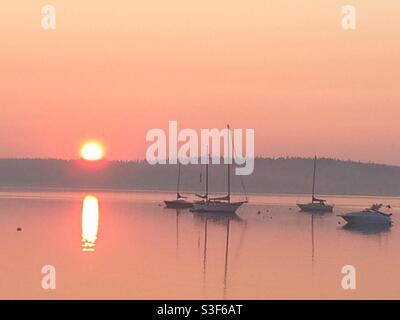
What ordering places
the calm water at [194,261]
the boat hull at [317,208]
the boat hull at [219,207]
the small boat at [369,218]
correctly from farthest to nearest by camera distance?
the boat hull at [317,208] < the boat hull at [219,207] < the small boat at [369,218] < the calm water at [194,261]

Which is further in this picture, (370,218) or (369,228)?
(370,218)

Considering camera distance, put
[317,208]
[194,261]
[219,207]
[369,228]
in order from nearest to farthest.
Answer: [194,261] → [369,228] → [219,207] → [317,208]

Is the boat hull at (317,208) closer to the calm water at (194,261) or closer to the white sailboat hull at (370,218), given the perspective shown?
the white sailboat hull at (370,218)

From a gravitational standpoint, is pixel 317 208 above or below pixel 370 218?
above

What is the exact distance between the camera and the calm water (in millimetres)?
39156

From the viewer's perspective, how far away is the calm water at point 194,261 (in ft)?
128

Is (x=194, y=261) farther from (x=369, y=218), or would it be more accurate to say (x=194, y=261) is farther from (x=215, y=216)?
(x=215, y=216)

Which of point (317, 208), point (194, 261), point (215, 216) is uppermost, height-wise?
point (317, 208)

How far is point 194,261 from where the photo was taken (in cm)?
5203

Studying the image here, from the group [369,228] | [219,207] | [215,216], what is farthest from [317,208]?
[369,228]

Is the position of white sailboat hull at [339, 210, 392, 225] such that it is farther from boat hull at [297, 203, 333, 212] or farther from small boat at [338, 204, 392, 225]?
boat hull at [297, 203, 333, 212]

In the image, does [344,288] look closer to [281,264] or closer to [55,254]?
[281,264]

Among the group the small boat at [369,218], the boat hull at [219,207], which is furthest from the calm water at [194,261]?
the boat hull at [219,207]
